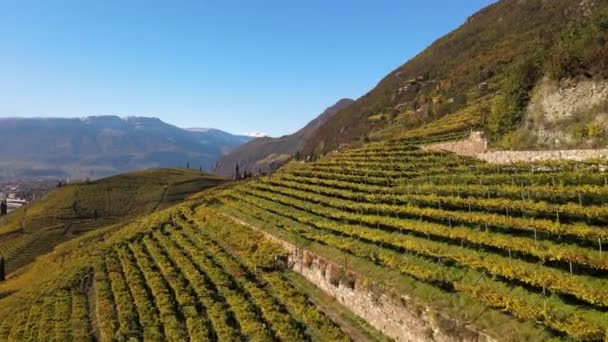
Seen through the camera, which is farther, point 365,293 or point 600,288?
point 365,293

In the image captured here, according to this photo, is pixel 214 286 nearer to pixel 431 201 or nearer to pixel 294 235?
pixel 294 235

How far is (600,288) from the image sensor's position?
16.5 m

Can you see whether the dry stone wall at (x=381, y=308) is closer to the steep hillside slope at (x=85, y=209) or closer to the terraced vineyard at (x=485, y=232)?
the terraced vineyard at (x=485, y=232)

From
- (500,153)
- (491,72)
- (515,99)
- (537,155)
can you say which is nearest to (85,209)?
(500,153)

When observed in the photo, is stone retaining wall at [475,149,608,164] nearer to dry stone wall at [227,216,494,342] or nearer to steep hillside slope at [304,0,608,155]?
steep hillside slope at [304,0,608,155]

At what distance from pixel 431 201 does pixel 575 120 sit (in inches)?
692

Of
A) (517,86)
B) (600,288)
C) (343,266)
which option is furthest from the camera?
(517,86)

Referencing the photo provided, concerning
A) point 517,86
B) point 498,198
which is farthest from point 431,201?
point 517,86

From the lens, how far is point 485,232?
24.4 m

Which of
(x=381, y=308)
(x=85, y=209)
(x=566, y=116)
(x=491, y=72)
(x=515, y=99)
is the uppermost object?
(x=491, y=72)

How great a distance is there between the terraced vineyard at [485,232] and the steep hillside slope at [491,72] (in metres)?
11.6

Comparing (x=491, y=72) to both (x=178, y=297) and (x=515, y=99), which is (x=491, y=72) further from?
(x=178, y=297)

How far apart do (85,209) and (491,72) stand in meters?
101

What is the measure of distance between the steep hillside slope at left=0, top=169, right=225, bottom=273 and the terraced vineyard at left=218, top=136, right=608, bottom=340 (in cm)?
5855
